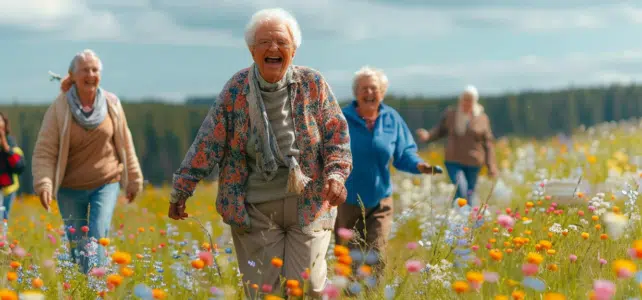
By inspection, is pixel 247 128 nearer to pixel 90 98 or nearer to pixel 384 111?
pixel 384 111

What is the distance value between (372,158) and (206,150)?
6.10ft

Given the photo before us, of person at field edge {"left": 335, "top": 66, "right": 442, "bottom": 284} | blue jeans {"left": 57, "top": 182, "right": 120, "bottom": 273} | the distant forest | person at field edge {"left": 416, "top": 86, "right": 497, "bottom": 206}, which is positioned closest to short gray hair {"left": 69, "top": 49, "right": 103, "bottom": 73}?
blue jeans {"left": 57, "top": 182, "right": 120, "bottom": 273}

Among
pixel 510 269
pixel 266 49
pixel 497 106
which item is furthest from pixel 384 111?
pixel 497 106

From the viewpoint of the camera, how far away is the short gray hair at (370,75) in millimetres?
6066

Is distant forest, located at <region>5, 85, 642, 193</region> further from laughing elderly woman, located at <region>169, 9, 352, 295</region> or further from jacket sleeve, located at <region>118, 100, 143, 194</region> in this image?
laughing elderly woman, located at <region>169, 9, 352, 295</region>

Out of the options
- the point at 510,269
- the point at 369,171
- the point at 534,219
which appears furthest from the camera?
the point at 534,219

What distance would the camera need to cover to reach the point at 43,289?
4.85 m

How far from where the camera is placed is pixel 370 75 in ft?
19.8

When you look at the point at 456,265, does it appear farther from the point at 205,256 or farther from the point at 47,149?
the point at 47,149

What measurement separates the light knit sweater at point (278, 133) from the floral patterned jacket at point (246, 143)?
43mm

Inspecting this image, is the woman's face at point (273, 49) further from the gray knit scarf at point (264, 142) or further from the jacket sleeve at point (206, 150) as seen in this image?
the jacket sleeve at point (206, 150)

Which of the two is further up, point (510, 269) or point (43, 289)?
point (510, 269)

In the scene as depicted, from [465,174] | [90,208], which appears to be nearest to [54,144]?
[90,208]

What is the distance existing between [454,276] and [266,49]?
171 cm
